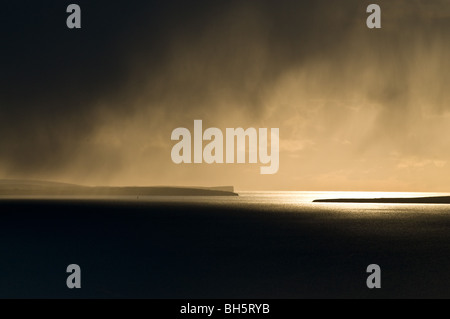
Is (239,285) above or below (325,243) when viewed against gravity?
below

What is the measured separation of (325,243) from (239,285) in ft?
112

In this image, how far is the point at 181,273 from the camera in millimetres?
45719

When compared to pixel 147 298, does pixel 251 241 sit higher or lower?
higher

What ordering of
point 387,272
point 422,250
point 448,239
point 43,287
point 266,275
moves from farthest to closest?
point 448,239 < point 422,250 < point 387,272 < point 266,275 < point 43,287

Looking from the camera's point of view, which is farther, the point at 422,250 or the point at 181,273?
the point at 422,250

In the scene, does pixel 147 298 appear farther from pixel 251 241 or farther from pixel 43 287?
pixel 251 241

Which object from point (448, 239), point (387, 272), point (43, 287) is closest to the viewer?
point (43, 287)
